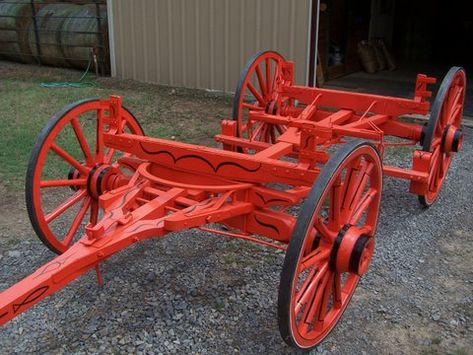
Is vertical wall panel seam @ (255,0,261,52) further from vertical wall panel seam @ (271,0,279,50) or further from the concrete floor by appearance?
the concrete floor

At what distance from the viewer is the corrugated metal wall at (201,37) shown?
28.3ft

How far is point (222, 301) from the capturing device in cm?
355

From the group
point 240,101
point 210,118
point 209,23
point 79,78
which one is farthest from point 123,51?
point 240,101

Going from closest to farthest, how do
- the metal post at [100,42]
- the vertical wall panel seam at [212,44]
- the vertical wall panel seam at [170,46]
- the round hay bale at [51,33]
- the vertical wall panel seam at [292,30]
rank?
the vertical wall panel seam at [292,30] → the vertical wall panel seam at [212,44] → the vertical wall panel seam at [170,46] → the metal post at [100,42] → the round hay bale at [51,33]

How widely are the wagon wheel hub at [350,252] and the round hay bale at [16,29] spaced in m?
10.9

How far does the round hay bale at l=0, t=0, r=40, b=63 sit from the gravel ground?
352 inches

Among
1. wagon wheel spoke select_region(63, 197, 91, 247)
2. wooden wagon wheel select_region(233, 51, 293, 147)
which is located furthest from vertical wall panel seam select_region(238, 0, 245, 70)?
wagon wheel spoke select_region(63, 197, 91, 247)

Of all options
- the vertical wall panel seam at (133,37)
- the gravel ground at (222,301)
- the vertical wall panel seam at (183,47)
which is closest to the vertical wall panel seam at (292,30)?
the vertical wall panel seam at (183,47)

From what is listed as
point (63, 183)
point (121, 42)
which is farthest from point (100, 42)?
point (63, 183)

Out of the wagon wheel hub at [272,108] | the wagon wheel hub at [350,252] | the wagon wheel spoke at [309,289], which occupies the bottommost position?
the wagon wheel spoke at [309,289]

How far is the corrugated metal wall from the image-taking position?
8.62 m

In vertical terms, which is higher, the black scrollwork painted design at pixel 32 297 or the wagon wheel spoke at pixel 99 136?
the wagon wheel spoke at pixel 99 136

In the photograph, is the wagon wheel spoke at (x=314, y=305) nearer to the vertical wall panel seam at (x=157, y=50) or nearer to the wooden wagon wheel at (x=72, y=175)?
the wooden wagon wheel at (x=72, y=175)

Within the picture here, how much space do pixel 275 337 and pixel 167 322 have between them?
650 millimetres
